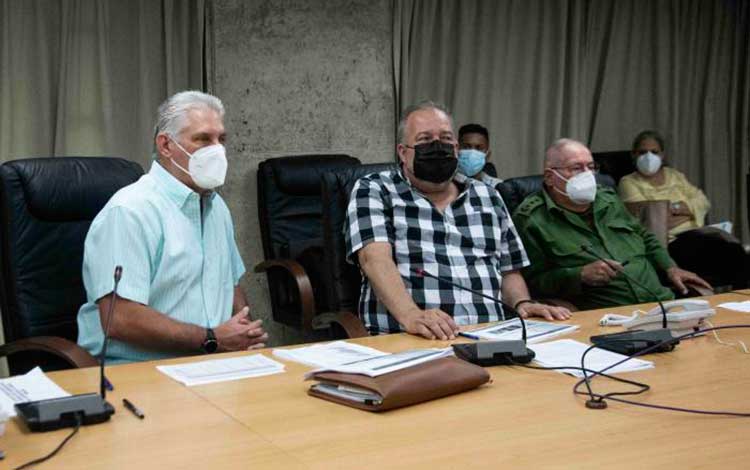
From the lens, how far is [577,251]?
359cm

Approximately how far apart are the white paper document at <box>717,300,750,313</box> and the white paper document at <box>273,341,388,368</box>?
4.25ft

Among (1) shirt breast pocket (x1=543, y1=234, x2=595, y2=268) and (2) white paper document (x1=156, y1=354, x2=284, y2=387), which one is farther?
(1) shirt breast pocket (x1=543, y1=234, x2=595, y2=268)

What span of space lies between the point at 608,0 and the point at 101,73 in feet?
11.8

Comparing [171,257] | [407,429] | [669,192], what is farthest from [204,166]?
[669,192]

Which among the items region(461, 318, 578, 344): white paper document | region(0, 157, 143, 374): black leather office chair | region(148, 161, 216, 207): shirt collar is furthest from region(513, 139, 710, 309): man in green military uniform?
region(0, 157, 143, 374): black leather office chair

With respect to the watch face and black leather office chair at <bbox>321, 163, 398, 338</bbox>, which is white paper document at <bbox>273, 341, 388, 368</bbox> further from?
black leather office chair at <bbox>321, 163, 398, 338</bbox>

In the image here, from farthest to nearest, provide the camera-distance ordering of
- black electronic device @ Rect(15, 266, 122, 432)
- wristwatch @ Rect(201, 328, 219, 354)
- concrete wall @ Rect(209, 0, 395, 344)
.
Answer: concrete wall @ Rect(209, 0, 395, 344) → wristwatch @ Rect(201, 328, 219, 354) → black electronic device @ Rect(15, 266, 122, 432)

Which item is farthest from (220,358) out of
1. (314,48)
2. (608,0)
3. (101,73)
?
(608,0)

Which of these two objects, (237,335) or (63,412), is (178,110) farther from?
(63,412)

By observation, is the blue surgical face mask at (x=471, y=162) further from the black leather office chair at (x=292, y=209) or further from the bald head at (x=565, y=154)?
the bald head at (x=565, y=154)

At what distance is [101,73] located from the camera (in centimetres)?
468

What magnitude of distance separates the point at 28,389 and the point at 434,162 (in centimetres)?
172

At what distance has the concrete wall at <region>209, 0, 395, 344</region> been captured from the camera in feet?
16.3

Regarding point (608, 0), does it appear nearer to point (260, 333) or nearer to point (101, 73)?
point (101, 73)
